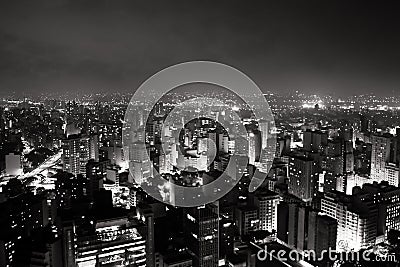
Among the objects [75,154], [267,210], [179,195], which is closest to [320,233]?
[267,210]

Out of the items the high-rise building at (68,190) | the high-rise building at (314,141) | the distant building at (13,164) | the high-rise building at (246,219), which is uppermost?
the high-rise building at (314,141)

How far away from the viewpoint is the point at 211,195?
467cm

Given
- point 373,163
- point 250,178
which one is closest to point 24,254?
point 250,178

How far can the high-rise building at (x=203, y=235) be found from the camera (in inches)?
136

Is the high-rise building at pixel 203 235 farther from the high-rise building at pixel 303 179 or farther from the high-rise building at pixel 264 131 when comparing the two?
the high-rise building at pixel 264 131

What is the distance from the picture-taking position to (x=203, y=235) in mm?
3482

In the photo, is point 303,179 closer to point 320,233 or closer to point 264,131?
point 320,233

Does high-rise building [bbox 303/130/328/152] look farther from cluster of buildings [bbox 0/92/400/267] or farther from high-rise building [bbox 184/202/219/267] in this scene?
high-rise building [bbox 184/202/219/267]

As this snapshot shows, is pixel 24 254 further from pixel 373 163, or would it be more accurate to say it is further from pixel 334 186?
pixel 373 163

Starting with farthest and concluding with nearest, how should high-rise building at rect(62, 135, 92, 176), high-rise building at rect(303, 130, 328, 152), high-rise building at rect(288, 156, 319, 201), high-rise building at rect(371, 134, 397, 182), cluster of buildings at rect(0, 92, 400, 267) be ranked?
high-rise building at rect(303, 130, 328, 152) → high-rise building at rect(62, 135, 92, 176) → high-rise building at rect(371, 134, 397, 182) → high-rise building at rect(288, 156, 319, 201) → cluster of buildings at rect(0, 92, 400, 267)

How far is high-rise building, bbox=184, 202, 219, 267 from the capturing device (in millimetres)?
3465

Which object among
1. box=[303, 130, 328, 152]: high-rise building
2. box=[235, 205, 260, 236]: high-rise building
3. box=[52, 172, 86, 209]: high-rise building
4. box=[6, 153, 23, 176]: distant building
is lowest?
box=[235, 205, 260, 236]: high-rise building

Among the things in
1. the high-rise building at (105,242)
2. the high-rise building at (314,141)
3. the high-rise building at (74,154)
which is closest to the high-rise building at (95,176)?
the high-rise building at (74,154)

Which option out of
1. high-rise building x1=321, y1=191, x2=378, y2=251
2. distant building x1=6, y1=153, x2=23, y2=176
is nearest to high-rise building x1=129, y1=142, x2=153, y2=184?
distant building x1=6, y1=153, x2=23, y2=176
